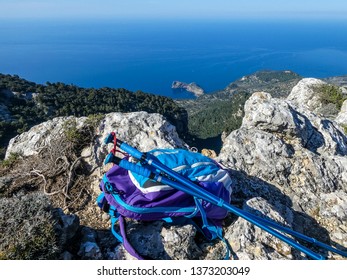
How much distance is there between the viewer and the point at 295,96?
14961 mm

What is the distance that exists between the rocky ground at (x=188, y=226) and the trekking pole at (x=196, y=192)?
0.26m

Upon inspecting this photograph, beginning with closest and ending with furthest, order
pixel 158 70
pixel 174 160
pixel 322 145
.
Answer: pixel 174 160 < pixel 322 145 < pixel 158 70

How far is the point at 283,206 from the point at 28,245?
12.7 ft

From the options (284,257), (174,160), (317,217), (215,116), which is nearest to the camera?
(284,257)

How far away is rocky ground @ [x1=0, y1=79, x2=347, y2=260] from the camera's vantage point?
125 inches

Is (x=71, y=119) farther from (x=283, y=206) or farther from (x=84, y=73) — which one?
(x=84, y=73)

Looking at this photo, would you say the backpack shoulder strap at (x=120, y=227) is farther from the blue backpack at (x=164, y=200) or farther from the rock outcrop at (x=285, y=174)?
the rock outcrop at (x=285, y=174)

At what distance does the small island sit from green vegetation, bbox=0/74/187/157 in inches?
3273

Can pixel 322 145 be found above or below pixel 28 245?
below

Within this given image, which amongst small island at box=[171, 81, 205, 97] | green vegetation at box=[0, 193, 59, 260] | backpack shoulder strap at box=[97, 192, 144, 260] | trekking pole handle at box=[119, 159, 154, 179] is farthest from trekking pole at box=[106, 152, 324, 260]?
small island at box=[171, 81, 205, 97]

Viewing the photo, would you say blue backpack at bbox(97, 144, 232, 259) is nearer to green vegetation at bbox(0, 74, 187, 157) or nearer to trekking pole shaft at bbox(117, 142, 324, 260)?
trekking pole shaft at bbox(117, 142, 324, 260)

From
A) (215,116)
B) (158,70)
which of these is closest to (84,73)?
(158,70)

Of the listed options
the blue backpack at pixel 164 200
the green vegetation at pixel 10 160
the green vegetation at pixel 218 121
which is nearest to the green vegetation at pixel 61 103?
the green vegetation at pixel 218 121

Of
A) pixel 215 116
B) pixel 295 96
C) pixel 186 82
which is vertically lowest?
pixel 186 82
